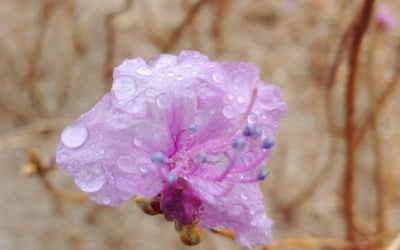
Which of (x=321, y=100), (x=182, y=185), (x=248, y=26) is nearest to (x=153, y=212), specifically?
(x=182, y=185)

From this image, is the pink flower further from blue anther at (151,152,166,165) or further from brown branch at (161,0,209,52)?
brown branch at (161,0,209,52)

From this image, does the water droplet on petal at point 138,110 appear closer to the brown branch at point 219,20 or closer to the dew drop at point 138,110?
the dew drop at point 138,110

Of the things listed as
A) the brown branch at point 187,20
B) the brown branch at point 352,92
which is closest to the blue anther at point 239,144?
the brown branch at point 352,92

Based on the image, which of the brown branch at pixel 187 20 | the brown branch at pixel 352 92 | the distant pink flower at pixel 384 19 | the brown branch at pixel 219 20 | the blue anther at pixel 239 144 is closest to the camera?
the blue anther at pixel 239 144

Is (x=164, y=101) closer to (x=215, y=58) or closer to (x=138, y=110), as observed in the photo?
(x=138, y=110)

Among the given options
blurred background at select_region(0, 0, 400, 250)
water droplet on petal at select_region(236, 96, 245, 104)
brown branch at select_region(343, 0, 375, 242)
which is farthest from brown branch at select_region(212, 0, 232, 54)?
water droplet on petal at select_region(236, 96, 245, 104)

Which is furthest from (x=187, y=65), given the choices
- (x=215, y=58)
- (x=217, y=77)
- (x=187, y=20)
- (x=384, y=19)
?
(x=215, y=58)
